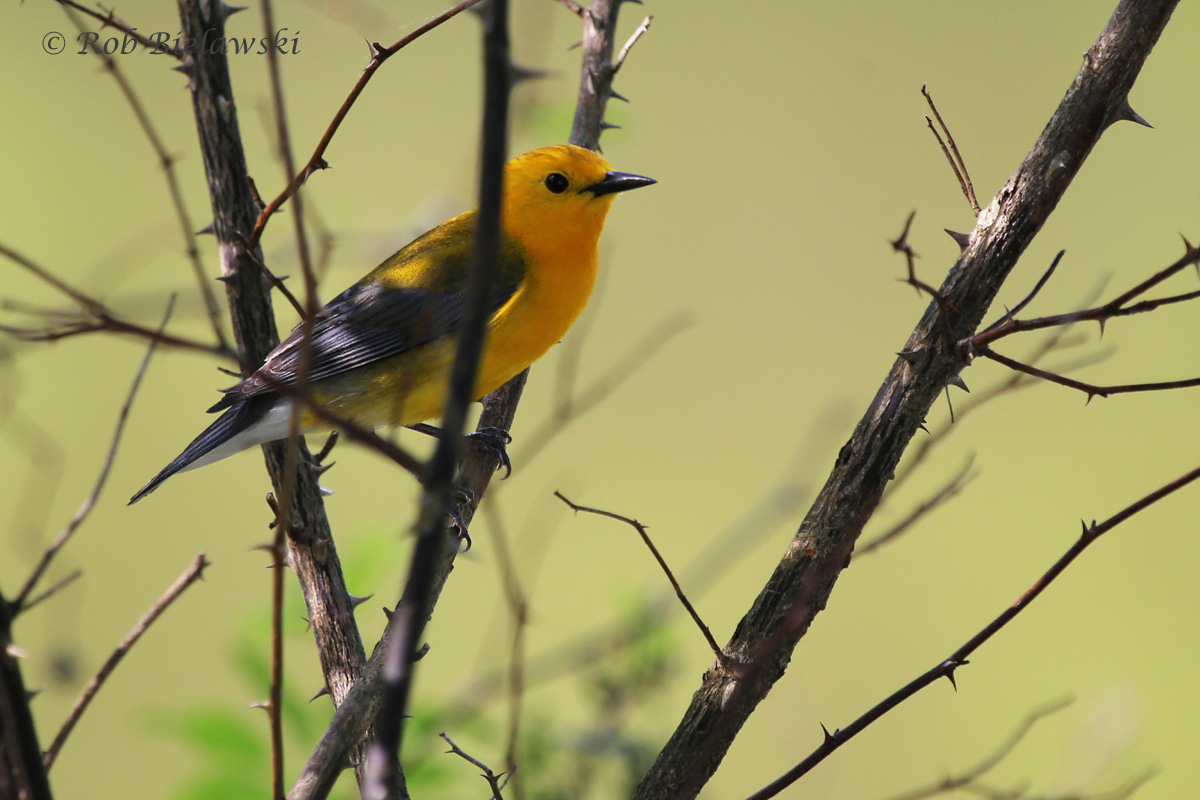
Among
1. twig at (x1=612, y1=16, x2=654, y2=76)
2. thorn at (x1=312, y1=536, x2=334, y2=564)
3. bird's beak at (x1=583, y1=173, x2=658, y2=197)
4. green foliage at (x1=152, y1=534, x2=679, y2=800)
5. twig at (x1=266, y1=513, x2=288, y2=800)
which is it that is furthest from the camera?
bird's beak at (x1=583, y1=173, x2=658, y2=197)

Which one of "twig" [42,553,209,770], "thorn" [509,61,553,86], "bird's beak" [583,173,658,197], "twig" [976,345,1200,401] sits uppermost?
"bird's beak" [583,173,658,197]

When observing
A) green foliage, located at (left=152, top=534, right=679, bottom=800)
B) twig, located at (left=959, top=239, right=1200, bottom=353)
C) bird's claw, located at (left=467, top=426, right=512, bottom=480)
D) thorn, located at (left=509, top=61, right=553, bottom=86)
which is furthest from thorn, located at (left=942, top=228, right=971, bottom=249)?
bird's claw, located at (left=467, top=426, right=512, bottom=480)

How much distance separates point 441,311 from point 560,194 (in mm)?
476

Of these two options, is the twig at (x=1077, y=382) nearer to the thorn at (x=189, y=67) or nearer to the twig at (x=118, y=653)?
the twig at (x=118, y=653)

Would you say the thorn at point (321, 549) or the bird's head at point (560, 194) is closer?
the thorn at point (321, 549)

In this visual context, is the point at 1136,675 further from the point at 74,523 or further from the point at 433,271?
the point at 74,523

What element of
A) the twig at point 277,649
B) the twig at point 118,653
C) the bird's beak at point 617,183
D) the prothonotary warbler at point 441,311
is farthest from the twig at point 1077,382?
the bird's beak at point 617,183

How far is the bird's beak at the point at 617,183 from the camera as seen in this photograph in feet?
8.45

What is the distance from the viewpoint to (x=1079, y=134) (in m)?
1.17

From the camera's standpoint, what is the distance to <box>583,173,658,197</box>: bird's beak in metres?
2.58

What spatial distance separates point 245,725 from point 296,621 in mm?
256

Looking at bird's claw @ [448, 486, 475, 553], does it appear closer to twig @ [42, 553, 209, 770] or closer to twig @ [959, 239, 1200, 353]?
twig @ [42, 553, 209, 770]

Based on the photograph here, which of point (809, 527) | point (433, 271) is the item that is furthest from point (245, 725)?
point (809, 527)

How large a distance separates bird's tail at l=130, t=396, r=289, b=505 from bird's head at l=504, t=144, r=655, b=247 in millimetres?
804
